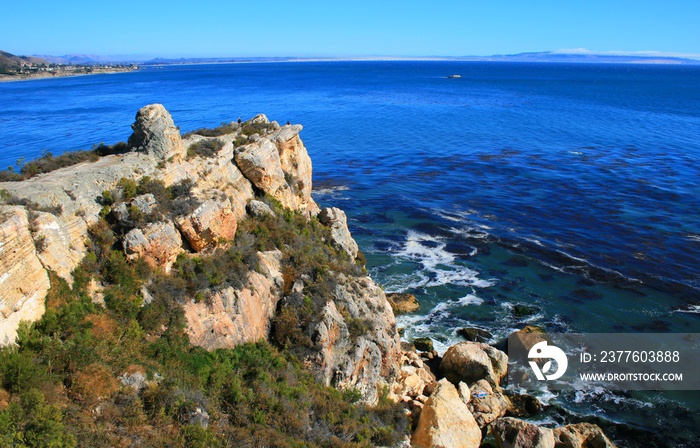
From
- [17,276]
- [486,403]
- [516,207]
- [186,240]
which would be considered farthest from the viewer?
[516,207]

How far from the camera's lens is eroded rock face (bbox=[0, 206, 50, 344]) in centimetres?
1288

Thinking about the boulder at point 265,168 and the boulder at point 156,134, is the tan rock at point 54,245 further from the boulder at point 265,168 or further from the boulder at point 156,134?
the boulder at point 265,168

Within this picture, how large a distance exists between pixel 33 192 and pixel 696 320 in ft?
113

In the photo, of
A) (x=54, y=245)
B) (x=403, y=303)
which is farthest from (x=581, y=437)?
(x=54, y=245)

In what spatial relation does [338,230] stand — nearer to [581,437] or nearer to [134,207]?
[134,207]

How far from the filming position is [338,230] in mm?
29578

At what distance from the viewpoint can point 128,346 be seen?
576 inches

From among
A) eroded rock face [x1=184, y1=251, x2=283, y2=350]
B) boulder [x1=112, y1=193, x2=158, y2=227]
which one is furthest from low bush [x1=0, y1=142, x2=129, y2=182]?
eroded rock face [x1=184, y1=251, x2=283, y2=350]

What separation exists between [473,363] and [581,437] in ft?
17.5

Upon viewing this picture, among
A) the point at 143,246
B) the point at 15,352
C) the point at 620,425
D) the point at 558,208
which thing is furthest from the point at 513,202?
the point at 15,352

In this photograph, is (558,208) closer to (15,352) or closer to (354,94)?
(15,352)

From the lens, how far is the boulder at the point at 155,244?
1681 centimetres

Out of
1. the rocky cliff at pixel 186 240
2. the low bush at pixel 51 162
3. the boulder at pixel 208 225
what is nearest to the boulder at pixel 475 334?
the rocky cliff at pixel 186 240

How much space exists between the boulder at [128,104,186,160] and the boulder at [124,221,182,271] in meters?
4.98
